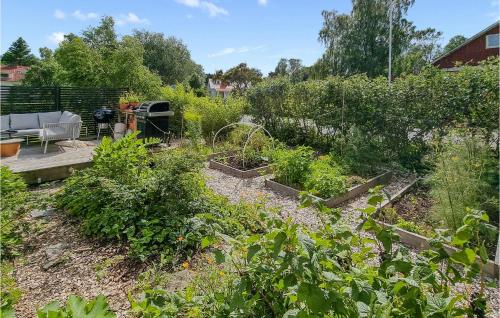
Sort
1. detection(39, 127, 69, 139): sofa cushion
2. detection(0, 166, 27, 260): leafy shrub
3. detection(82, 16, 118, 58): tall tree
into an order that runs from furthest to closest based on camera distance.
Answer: detection(82, 16, 118, 58): tall tree → detection(39, 127, 69, 139): sofa cushion → detection(0, 166, 27, 260): leafy shrub

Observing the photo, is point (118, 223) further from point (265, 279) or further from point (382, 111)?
point (382, 111)

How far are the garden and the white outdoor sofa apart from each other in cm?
295

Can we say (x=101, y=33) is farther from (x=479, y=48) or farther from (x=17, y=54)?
(x=17, y=54)

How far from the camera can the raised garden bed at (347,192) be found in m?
4.81

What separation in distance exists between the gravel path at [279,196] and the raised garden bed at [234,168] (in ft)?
0.50

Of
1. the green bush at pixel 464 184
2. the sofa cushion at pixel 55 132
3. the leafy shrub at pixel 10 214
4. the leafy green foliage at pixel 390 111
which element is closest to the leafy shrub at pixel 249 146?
the leafy green foliage at pixel 390 111

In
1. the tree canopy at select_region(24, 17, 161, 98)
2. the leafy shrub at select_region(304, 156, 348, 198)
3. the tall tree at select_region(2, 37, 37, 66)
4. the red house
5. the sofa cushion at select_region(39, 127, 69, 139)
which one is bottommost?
the leafy shrub at select_region(304, 156, 348, 198)

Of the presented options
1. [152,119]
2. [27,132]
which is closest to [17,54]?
[27,132]

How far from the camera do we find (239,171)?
632cm

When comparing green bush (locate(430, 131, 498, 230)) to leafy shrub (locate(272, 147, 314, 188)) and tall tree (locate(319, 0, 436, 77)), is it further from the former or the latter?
tall tree (locate(319, 0, 436, 77))

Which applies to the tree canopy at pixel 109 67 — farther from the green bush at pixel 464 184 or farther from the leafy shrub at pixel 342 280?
the leafy shrub at pixel 342 280

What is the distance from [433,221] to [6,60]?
6278cm

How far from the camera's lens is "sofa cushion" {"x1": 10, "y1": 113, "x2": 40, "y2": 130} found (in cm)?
798

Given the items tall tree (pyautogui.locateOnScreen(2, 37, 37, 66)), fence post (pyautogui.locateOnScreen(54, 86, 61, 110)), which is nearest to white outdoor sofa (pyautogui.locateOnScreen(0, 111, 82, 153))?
fence post (pyautogui.locateOnScreen(54, 86, 61, 110))
